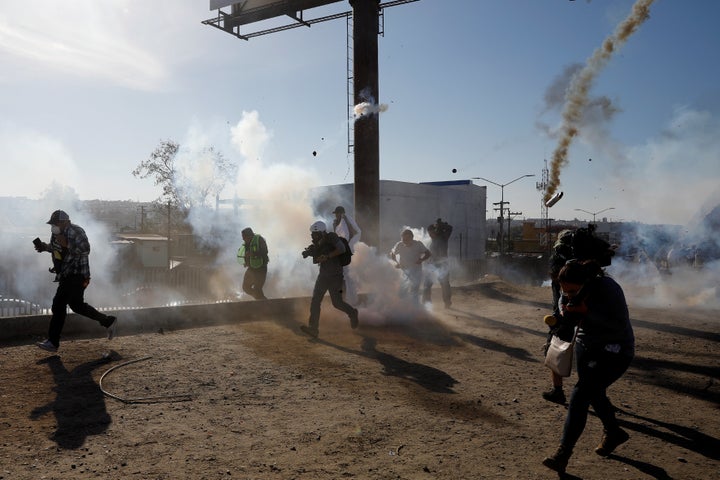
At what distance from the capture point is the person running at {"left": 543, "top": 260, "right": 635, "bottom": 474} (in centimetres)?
342

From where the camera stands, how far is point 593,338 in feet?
11.5

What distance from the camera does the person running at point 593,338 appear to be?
3416 mm

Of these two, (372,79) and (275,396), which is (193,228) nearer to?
(372,79)

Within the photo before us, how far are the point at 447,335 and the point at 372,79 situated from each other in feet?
29.8

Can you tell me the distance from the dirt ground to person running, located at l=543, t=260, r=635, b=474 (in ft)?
1.29

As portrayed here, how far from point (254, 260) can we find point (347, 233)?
1998mm

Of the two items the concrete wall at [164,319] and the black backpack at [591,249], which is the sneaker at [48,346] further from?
the black backpack at [591,249]

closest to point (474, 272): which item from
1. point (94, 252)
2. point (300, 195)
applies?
point (300, 195)

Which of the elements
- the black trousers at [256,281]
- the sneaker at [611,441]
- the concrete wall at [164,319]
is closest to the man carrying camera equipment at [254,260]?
the black trousers at [256,281]

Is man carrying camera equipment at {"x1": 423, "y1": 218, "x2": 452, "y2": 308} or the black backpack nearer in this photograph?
the black backpack

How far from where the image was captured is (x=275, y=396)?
16.8ft

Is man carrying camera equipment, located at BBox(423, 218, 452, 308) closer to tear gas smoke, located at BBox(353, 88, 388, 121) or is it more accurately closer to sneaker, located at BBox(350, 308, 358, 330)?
sneaker, located at BBox(350, 308, 358, 330)

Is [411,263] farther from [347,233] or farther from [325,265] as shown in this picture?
[325,265]

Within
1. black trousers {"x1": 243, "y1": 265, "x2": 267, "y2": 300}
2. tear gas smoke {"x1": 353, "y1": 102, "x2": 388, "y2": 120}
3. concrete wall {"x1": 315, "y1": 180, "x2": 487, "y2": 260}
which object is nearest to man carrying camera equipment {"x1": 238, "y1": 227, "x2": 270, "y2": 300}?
black trousers {"x1": 243, "y1": 265, "x2": 267, "y2": 300}
